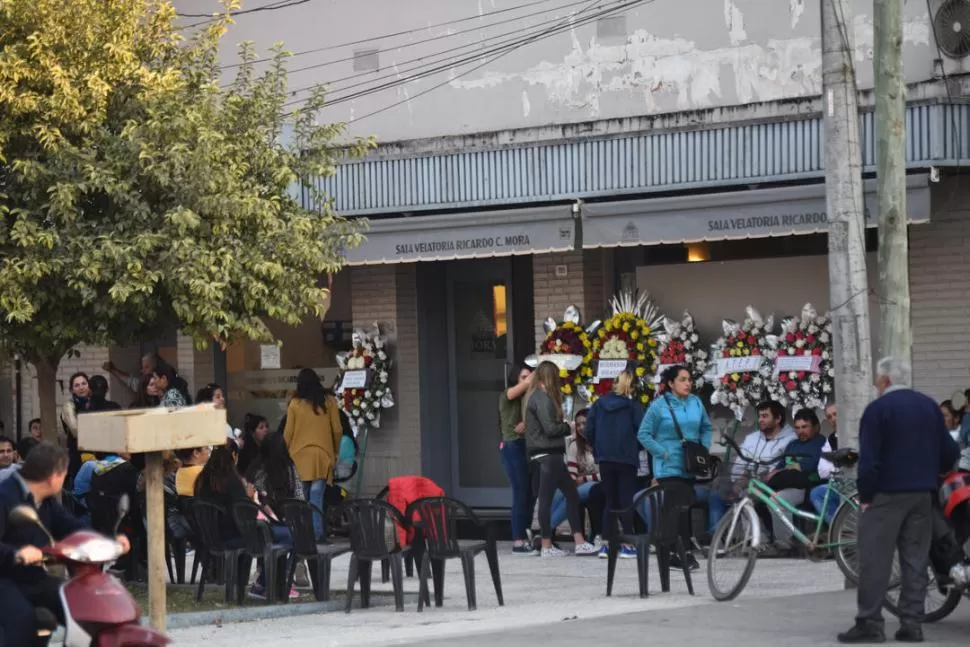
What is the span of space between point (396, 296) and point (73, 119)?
7651mm

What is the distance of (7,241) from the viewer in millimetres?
13047

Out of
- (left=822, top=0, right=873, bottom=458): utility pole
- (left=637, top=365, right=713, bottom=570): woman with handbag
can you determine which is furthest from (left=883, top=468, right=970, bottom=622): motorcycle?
(left=637, top=365, right=713, bottom=570): woman with handbag

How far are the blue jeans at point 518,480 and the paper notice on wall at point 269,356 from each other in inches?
207

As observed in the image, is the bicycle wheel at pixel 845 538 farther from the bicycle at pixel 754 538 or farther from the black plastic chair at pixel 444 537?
the black plastic chair at pixel 444 537

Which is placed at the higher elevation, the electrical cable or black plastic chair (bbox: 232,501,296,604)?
the electrical cable

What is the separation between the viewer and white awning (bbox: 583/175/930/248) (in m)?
15.9

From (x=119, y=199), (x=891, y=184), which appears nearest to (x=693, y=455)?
(x=891, y=184)

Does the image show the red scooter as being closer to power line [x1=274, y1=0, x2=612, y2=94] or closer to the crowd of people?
the crowd of people

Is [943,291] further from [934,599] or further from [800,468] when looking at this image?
[934,599]

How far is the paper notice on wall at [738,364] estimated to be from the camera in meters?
17.4

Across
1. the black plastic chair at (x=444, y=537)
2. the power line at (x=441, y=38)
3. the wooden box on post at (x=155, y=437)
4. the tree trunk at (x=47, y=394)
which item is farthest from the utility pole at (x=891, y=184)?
the power line at (x=441, y=38)

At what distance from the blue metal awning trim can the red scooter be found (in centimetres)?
1002

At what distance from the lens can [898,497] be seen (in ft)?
33.8

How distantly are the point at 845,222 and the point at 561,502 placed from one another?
15.7 ft
